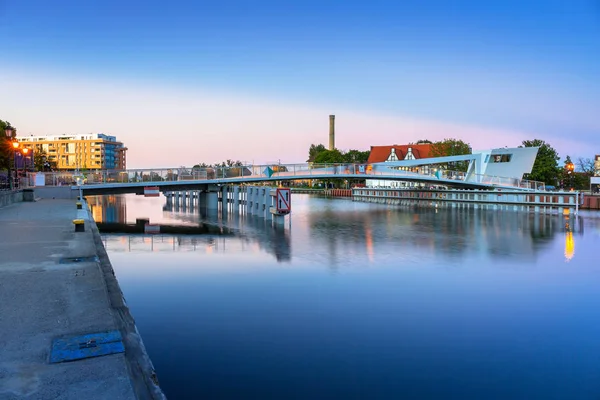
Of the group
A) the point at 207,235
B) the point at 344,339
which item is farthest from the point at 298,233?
the point at 344,339

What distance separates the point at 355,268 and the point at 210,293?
18.5 feet

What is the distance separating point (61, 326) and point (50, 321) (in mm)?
309

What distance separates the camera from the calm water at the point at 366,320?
22.6 feet

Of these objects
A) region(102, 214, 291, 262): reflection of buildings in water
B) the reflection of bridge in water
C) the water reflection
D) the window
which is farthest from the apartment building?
region(102, 214, 291, 262): reflection of buildings in water

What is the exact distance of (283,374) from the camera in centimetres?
711

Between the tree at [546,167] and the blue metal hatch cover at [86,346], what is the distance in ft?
261

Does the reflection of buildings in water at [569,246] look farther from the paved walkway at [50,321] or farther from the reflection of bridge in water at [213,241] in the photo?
the paved walkway at [50,321]

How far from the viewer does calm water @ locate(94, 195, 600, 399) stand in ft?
22.6

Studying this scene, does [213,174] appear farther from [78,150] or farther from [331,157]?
[78,150]

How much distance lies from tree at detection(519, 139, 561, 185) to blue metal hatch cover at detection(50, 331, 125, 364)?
7964 cm

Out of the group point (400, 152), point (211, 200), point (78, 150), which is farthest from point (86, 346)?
point (78, 150)

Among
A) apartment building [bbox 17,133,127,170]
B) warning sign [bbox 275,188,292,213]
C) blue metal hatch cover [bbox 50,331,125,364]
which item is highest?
apartment building [bbox 17,133,127,170]

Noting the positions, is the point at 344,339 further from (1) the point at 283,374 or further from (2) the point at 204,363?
(2) the point at 204,363

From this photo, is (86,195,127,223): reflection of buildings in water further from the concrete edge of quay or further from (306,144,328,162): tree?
(306,144,328,162): tree
